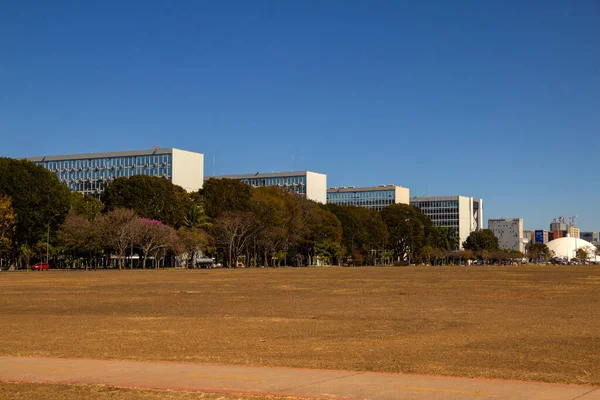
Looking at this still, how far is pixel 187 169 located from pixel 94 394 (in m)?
181

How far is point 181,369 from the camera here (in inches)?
592

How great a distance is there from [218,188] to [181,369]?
133m

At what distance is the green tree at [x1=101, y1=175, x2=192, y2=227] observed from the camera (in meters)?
137

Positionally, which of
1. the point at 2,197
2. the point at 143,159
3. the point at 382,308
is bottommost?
the point at 382,308

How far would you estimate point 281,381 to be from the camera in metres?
13.6

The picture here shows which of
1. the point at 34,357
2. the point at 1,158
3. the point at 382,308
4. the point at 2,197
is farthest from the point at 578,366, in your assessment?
the point at 1,158

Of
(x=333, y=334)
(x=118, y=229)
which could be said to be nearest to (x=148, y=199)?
(x=118, y=229)

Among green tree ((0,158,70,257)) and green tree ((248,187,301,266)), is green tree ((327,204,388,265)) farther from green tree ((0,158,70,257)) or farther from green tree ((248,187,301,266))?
green tree ((0,158,70,257))

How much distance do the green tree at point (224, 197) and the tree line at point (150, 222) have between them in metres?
0.18

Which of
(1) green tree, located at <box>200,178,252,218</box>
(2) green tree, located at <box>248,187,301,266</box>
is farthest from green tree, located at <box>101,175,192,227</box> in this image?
(2) green tree, located at <box>248,187,301,266</box>

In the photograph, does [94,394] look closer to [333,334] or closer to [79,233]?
[333,334]

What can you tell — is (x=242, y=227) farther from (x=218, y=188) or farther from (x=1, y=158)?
(x=1, y=158)

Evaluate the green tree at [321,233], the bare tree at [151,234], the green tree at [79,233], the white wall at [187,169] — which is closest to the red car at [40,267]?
the green tree at [79,233]

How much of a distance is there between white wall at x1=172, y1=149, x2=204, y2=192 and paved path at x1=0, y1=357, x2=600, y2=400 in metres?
172
